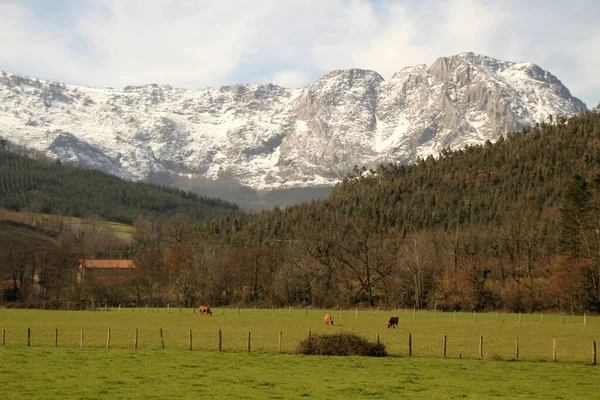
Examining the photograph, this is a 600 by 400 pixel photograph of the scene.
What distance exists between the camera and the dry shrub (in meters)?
40.7

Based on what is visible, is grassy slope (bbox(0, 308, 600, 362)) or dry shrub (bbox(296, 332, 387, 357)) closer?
dry shrub (bbox(296, 332, 387, 357))

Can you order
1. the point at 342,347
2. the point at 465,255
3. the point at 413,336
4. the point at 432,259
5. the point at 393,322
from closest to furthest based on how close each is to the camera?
the point at 342,347 → the point at 413,336 → the point at 393,322 → the point at 432,259 → the point at 465,255

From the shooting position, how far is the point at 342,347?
40656 millimetres

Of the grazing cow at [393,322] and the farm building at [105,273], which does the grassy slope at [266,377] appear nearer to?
the grazing cow at [393,322]

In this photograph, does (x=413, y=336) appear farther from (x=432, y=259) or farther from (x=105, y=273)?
(x=105, y=273)

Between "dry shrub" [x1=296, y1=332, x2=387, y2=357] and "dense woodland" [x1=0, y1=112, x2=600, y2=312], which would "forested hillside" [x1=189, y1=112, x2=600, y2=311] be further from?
"dry shrub" [x1=296, y1=332, x2=387, y2=357]

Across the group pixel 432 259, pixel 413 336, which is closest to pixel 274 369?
pixel 413 336

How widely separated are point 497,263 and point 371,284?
840 inches

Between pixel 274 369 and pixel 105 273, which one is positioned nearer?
pixel 274 369

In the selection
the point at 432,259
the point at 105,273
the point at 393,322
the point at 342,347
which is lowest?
the point at 393,322

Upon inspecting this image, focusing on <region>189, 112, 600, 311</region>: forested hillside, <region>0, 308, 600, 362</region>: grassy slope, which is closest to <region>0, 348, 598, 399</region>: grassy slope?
<region>0, 308, 600, 362</region>: grassy slope

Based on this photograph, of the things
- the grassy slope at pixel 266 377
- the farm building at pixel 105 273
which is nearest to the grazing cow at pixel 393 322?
the grassy slope at pixel 266 377

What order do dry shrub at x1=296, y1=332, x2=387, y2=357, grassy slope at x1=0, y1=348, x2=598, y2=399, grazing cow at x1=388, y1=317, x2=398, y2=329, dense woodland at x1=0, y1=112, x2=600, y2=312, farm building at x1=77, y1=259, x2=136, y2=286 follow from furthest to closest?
1. farm building at x1=77, y1=259, x2=136, y2=286
2. dense woodland at x1=0, y1=112, x2=600, y2=312
3. grazing cow at x1=388, y1=317, x2=398, y2=329
4. dry shrub at x1=296, y1=332, x2=387, y2=357
5. grassy slope at x1=0, y1=348, x2=598, y2=399

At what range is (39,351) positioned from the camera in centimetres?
4050
